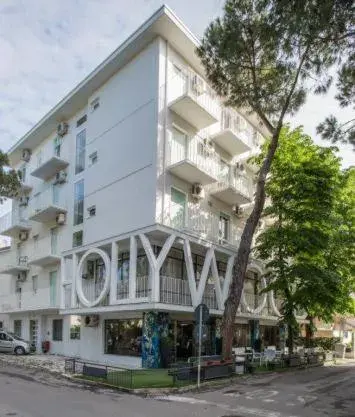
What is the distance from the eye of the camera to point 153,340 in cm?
2156

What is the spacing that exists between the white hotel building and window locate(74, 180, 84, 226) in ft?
0.22

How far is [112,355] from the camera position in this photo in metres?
24.4

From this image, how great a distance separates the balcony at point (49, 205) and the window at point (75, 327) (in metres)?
6.55

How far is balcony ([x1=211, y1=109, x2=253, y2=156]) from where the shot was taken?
27.5 metres

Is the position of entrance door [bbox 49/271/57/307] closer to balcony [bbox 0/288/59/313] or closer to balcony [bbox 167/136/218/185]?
Result: balcony [bbox 0/288/59/313]

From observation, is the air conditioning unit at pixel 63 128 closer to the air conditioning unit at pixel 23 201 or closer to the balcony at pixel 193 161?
the air conditioning unit at pixel 23 201

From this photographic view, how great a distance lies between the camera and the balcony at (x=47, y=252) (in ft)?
98.9

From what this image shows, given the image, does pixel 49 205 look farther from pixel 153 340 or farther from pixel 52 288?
pixel 153 340

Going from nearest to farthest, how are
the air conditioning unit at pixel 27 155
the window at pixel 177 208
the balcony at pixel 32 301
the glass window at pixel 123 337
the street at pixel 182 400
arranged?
1. the street at pixel 182 400
2. the glass window at pixel 123 337
3. the window at pixel 177 208
4. the balcony at pixel 32 301
5. the air conditioning unit at pixel 27 155

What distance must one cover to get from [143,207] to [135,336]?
20.3ft

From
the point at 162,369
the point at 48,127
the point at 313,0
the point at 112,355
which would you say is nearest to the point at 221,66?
the point at 313,0

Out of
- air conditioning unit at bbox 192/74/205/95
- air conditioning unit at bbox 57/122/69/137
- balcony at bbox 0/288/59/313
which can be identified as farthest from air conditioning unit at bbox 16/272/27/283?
air conditioning unit at bbox 192/74/205/95

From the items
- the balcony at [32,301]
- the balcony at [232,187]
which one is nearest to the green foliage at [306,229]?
the balcony at [232,187]

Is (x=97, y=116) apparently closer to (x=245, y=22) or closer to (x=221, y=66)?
(x=221, y=66)
